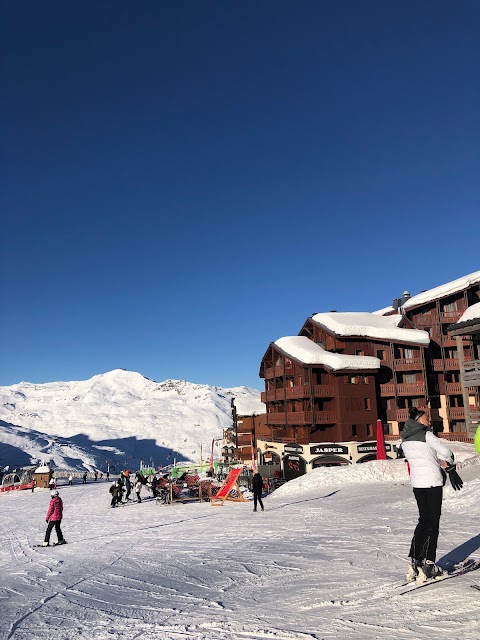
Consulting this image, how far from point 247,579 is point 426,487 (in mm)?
3174

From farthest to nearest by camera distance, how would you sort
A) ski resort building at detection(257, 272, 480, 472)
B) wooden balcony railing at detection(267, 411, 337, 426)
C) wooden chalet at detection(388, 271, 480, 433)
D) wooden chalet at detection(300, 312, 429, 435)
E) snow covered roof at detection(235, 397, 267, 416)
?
1. snow covered roof at detection(235, 397, 267, 416)
2. wooden chalet at detection(388, 271, 480, 433)
3. wooden chalet at detection(300, 312, 429, 435)
4. ski resort building at detection(257, 272, 480, 472)
5. wooden balcony railing at detection(267, 411, 337, 426)

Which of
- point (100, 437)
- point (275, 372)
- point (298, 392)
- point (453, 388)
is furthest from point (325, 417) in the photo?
point (100, 437)

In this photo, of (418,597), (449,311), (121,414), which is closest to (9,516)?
(418,597)

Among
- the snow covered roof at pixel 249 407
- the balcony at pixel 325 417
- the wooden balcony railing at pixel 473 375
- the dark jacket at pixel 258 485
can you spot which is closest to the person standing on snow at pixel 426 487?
the dark jacket at pixel 258 485

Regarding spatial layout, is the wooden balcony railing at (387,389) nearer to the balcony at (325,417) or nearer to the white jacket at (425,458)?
the balcony at (325,417)

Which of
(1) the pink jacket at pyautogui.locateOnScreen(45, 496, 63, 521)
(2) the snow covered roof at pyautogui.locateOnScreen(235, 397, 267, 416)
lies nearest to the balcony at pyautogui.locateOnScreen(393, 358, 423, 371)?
(2) the snow covered roof at pyautogui.locateOnScreen(235, 397, 267, 416)

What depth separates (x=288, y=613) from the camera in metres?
4.94

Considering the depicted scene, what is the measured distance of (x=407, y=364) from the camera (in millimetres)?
42312

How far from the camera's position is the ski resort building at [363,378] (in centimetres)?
3888

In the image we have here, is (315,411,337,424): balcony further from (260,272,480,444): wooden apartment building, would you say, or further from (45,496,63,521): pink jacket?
(45,496,63,521): pink jacket

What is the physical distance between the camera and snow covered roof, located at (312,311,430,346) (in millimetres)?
42125

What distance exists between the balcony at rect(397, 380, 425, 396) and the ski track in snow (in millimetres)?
28360

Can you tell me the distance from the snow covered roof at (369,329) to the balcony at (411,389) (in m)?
3.73

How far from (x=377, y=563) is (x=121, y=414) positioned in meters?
201
